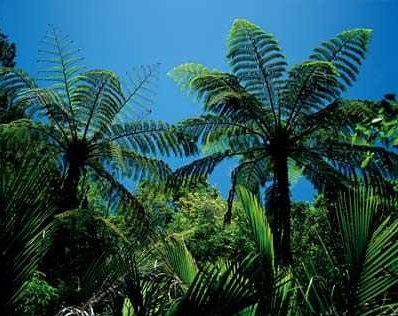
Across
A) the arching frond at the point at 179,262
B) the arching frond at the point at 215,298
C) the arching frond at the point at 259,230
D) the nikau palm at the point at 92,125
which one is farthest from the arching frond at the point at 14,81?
the arching frond at the point at 215,298

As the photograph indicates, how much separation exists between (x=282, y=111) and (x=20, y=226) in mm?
9202

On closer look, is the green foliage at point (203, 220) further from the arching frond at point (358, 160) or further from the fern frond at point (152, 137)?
the arching frond at point (358, 160)

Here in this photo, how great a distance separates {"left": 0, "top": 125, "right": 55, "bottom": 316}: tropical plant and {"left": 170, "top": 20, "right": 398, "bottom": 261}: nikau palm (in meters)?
7.65

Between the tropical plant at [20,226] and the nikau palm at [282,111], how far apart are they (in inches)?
301

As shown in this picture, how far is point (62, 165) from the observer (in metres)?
9.94

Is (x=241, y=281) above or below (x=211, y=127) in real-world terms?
below

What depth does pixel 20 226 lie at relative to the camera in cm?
144

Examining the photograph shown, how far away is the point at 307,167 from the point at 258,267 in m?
8.35

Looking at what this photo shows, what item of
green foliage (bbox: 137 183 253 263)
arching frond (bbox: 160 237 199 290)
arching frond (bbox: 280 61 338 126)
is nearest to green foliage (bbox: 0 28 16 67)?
green foliage (bbox: 137 183 253 263)

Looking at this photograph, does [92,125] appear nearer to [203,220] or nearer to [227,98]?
[227,98]

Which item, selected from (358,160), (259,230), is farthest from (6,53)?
(259,230)

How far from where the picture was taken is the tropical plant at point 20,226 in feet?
4.58

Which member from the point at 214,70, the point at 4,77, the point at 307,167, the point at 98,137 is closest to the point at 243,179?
the point at 307,167

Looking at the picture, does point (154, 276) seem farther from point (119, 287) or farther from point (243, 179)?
point (243, 179)
